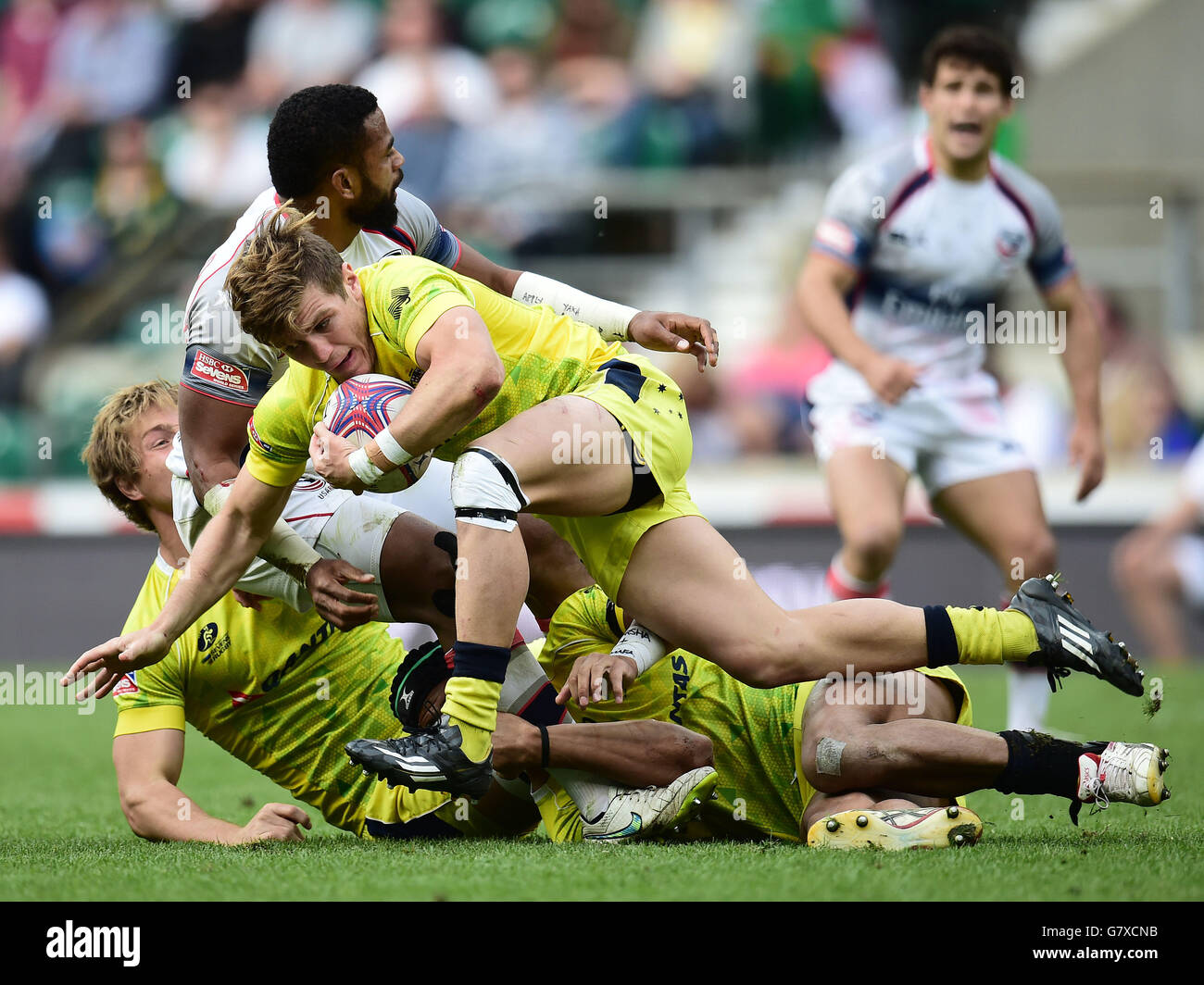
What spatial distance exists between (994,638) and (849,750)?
0.56 m

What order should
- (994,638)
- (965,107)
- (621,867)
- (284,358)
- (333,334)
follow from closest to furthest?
1. (621,867)
2. (333,334)
3. (994,638)
4. (284,358)
5. (965,107)

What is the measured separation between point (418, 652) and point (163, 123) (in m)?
9.10

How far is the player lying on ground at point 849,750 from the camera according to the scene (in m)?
3.72

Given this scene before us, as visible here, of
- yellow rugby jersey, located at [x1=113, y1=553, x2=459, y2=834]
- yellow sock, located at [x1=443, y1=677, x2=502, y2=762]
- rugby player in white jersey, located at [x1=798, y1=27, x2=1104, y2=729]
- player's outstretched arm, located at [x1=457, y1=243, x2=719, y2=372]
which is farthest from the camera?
rugby player in white jersey, located at [x1=798, y1=27, x2=1104, y2=729]

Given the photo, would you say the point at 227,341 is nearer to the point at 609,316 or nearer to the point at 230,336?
the point at 230,336

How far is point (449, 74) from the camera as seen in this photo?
11.9 meters

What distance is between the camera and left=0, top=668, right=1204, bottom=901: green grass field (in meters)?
3.14

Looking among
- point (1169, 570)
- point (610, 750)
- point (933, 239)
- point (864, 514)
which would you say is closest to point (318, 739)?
point (610, 750)

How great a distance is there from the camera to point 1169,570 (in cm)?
962

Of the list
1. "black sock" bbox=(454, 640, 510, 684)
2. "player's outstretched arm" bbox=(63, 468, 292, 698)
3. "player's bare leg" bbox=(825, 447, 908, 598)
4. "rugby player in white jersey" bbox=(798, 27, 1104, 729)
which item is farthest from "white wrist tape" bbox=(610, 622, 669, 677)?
"rugby player in white jersey" bbox=(798, 27, 1104, 729)

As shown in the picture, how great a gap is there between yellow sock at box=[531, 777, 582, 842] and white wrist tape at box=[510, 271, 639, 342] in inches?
57.0

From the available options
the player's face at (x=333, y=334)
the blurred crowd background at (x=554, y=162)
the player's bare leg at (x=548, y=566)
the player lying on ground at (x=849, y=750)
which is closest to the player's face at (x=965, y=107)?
the player's bare leg at (x=548, y=566)

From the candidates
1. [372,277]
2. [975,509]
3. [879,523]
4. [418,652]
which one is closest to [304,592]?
[418,652]

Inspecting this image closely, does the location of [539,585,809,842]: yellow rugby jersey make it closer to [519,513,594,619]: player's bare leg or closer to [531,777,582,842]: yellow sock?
[531,777,582,842]: yellow sock
